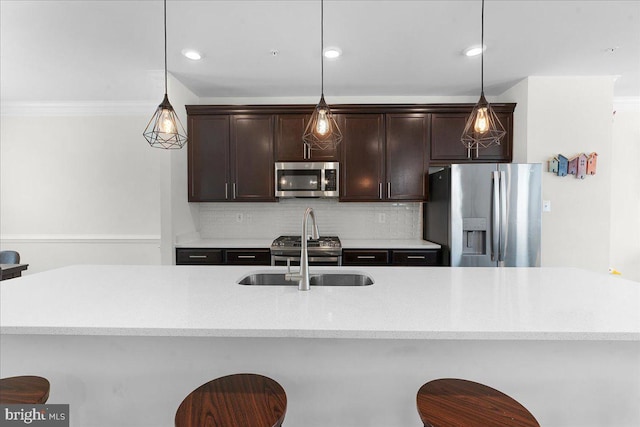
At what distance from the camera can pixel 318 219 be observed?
3859 millimetres

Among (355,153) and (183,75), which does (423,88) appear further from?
(183,75)

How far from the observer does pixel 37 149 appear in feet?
13.8

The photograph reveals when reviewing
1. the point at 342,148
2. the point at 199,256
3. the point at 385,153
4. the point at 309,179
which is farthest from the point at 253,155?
the point at 385,153

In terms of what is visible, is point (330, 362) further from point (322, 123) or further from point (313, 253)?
point (313, 253)

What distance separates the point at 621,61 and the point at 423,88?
1725mm

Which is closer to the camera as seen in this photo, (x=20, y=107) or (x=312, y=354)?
(x=312, y=354)

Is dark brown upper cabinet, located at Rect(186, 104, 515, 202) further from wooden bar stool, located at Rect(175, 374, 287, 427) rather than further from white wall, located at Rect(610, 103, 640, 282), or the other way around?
wooden bar stool, located at Rect(175, 374, 287, 427)

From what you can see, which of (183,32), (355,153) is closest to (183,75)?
(183,32)

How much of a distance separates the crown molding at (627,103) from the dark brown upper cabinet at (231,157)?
416 cm

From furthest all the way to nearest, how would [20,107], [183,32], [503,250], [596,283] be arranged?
[20,107] → [503,250] → [183,32] → [596,283]

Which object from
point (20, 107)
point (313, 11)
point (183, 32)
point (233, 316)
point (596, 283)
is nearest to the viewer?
point (233, 316)

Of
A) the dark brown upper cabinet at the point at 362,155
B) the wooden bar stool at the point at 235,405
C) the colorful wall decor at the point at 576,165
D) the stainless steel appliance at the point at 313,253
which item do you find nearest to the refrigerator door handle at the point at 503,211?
the colorful wall decor at the point at 576,165

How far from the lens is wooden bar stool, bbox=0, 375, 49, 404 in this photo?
3.46ft

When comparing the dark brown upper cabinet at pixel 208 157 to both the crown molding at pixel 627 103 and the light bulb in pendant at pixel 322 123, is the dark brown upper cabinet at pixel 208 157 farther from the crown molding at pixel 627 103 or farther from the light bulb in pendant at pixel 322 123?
the crown molding at pixel 627 103
